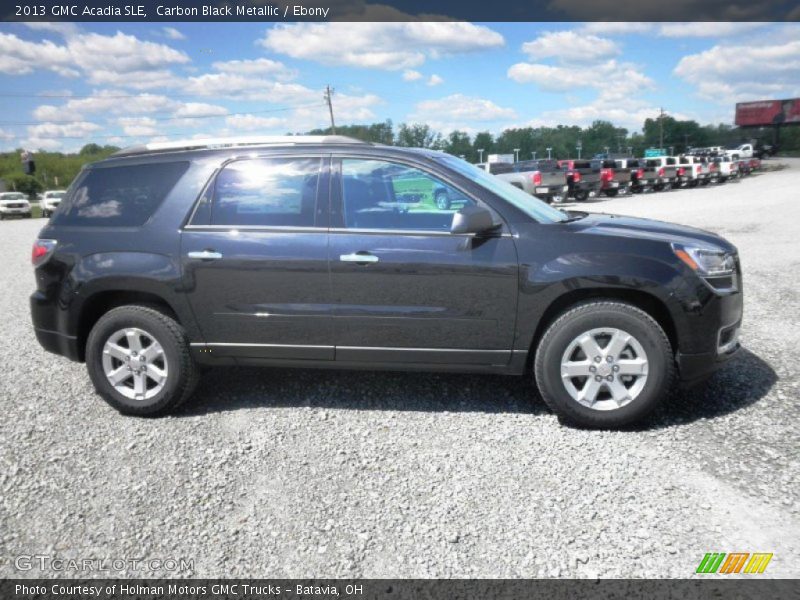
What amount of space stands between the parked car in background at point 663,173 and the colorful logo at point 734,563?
32.4 m

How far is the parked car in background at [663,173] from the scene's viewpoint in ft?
106

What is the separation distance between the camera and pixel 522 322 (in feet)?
13.1

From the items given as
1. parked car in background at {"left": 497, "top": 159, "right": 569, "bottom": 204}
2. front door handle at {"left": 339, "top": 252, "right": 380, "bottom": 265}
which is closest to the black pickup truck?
parked car in background at {"left": 497, "top": 159, "right": 569, "bottom": 204}

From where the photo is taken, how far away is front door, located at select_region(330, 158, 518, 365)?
157 inches

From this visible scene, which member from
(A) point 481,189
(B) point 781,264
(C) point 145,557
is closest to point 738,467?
(A) point 481,189

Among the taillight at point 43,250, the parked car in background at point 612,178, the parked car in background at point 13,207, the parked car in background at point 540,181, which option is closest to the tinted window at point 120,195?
the taillight at point 43,250

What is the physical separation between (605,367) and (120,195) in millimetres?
3535

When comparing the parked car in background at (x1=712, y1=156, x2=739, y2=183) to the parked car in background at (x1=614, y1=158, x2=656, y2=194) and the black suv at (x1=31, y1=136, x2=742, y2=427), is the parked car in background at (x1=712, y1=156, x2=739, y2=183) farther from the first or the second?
the black suv at (x1=31, y1=136, x2=742, y2=427)

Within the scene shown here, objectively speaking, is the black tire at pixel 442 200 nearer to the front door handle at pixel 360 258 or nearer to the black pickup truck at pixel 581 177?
the front door handle at pixel 360 258

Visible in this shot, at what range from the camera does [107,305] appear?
15.0ft

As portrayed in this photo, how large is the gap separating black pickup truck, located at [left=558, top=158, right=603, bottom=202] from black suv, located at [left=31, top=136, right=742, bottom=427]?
72.3ft

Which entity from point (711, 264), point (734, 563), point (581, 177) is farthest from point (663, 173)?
point (734, 563)

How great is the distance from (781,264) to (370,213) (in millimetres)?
7676

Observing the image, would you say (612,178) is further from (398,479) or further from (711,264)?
(398,479)
